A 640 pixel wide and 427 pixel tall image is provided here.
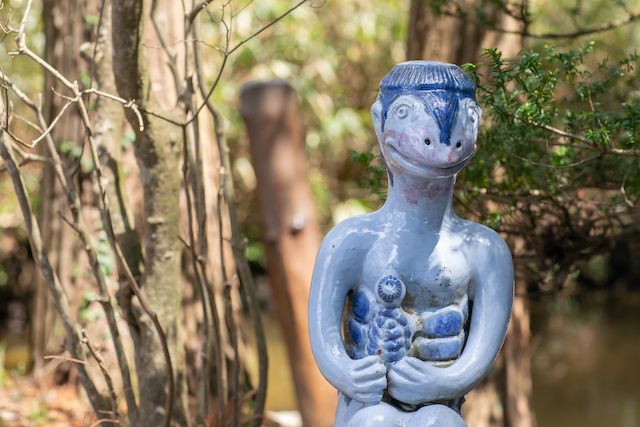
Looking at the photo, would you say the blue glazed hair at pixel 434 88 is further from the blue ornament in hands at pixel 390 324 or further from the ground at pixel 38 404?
the ground at pixel 38 404

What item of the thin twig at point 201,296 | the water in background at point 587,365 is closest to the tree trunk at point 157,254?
the thin twig at point 201,296

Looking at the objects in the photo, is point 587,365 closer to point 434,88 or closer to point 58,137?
point 58,137

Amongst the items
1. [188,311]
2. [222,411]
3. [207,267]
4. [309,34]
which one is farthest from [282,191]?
[309,34]

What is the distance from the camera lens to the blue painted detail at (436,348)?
138cm

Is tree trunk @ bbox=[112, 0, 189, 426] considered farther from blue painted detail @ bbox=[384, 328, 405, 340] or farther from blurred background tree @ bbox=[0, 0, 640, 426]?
blue painted detail @ bbox=[384, 328, 405, 340]

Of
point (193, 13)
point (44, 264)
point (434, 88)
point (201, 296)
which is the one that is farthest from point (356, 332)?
point (193, 13)

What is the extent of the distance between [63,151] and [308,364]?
1644mm

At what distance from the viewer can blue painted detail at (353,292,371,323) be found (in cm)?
140

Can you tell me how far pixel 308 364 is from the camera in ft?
9.91

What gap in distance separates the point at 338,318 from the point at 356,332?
0.06 metres

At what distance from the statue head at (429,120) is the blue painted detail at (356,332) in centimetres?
37

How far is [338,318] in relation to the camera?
139 centimetres

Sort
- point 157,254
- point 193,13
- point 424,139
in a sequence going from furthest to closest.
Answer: point 157,254
point 193,13
point 424,139

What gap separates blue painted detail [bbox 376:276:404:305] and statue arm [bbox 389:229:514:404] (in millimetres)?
133
